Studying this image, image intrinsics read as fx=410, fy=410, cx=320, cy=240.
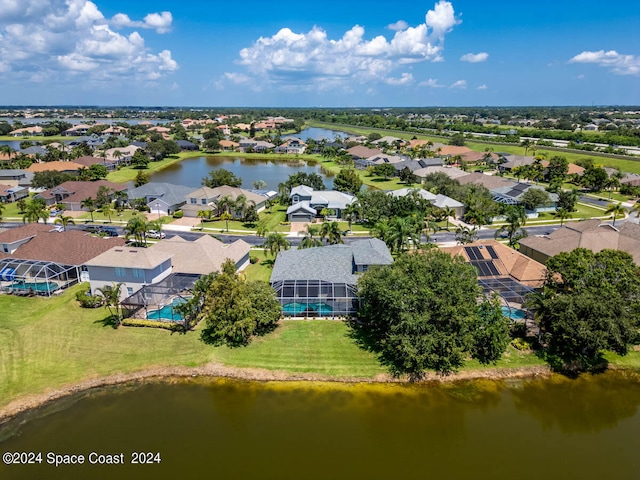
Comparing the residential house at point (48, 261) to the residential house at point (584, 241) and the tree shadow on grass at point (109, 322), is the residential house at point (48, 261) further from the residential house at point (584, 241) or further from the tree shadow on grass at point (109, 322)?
the residential house at point (584, 241)

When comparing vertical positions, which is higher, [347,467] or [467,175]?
[467,175]

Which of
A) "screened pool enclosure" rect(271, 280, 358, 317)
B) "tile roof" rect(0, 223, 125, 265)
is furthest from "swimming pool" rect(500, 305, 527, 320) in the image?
"tile roof" rect(0, 223, 125, 265)

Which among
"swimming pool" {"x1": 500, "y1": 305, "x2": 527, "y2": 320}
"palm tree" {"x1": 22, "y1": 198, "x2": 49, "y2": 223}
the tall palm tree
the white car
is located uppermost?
"palm tree" {"x1": 22, "y1": 198, "x2": 49, "y2": 223}

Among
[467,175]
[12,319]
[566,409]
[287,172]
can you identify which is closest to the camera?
[566,409]

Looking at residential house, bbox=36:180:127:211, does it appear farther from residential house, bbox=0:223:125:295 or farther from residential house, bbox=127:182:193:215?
residential house, bbox=0:223:125:295

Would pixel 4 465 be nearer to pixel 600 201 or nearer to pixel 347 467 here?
pixel 347 467

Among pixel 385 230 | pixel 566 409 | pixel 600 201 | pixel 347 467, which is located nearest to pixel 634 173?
pixel 600 201

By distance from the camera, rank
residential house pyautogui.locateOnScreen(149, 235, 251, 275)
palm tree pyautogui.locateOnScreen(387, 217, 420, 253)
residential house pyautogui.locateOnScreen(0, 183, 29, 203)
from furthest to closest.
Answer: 1. residential house pyautogui.locateOnScreen(0, 183, 29, 203)
2. palm tree pyautogui.locateOnScreen(387, 217, 420, 253)
3. residential house pyautogui.locateOnScreen(149, 235, 251, 275)
